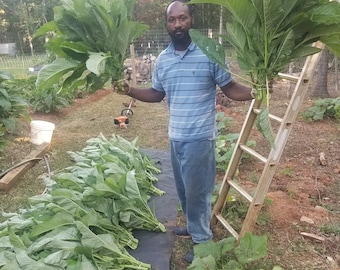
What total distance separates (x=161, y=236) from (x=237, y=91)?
151cm

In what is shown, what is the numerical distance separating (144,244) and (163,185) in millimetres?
1188

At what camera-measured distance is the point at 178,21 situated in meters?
2.22

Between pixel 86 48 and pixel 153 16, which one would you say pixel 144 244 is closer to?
pixel 86 48

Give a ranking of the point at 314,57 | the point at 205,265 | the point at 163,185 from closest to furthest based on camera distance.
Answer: the point at 205,265 → the point at 314,57 → the point at 163,185

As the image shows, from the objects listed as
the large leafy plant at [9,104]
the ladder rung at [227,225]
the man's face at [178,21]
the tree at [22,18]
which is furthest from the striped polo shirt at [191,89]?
the tree at [22,18]

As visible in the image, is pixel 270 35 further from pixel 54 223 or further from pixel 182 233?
pixel 182 233

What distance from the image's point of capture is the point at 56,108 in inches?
292

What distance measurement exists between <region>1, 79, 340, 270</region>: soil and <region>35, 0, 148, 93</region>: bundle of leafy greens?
1725 millimetres

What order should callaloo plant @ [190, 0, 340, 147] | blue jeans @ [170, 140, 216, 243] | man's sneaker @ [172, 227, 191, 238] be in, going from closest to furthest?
callaloo plant @ [190, 0, 340, 147], blue jeans @ [170, 140, 216, 243], man's sneaker @ [172, 227, 191, 238]

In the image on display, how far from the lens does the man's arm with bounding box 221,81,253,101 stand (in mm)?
2143

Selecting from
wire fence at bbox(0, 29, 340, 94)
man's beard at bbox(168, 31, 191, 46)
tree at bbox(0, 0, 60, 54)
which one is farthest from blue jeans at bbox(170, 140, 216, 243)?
tree at bbox(0, 0, 60, 54)

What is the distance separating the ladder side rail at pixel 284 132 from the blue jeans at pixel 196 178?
1.18ft

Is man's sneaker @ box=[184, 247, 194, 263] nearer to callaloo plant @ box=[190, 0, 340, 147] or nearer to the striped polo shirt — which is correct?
the striped polo shirt

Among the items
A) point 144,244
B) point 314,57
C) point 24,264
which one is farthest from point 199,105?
point 24,264
